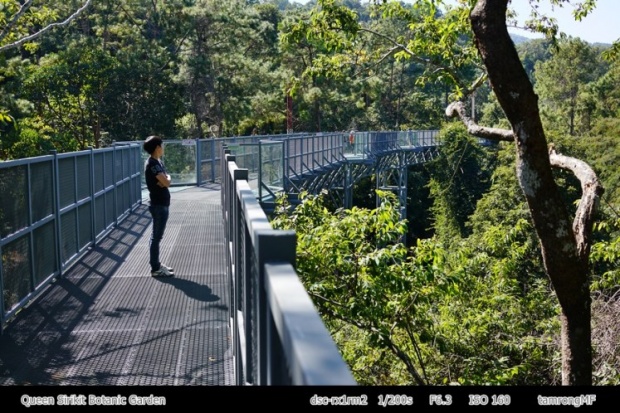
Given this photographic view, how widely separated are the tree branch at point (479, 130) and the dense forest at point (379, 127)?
0.37 meters

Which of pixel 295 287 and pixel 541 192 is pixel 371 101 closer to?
pixel 541 192

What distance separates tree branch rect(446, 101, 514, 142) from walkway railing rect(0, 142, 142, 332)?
492 centimetres

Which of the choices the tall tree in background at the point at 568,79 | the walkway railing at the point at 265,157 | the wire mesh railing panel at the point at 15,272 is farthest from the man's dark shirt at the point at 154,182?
the tall tree in background at the point at 568,79

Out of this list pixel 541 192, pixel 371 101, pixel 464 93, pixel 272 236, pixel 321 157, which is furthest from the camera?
pixel 371 101

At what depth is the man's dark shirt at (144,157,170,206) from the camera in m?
9.33

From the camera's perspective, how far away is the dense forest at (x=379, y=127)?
9141mm

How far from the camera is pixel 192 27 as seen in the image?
141 feet

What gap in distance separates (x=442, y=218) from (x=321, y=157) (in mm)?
27996

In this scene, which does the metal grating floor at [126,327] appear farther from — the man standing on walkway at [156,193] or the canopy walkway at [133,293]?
the man standing on walkway at [156,193]

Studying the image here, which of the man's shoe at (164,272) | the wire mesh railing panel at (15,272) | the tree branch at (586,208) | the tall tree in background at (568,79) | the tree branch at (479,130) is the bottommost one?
the man's shoe at (164,272)

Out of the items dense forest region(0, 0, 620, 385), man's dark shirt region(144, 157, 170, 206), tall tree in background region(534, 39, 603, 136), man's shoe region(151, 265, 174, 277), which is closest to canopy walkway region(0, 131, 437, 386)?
man's shoe region(151, 265, 174, 277)

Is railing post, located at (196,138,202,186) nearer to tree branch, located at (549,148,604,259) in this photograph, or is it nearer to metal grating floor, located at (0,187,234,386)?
metal grating floor, located at (0,187,234,386)

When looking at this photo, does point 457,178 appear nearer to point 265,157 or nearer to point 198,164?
point 198,164
